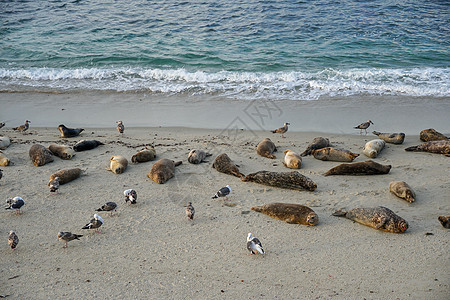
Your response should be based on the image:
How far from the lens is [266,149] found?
938cm

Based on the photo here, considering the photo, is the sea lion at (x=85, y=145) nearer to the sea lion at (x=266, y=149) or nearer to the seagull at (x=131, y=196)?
the seagull at (x=131, y=196)

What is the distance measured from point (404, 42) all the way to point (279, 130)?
11809 mm

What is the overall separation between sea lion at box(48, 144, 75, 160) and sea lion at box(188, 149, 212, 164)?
2.72m

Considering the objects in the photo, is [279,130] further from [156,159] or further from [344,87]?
[344,87]

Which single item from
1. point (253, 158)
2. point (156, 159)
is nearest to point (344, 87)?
point (253, 158)

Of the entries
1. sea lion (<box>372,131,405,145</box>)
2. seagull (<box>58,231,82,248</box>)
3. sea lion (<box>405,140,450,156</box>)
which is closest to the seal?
sea lion (<box>372,131,405,145</box>)

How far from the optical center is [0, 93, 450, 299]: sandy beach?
504 cm

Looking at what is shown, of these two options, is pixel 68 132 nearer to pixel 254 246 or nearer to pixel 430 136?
pixel 254 246

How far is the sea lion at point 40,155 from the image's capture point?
8.80 m

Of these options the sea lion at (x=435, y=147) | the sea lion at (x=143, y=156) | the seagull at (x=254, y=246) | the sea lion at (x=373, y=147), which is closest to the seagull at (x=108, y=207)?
the sea lion at (x=143, y=156)

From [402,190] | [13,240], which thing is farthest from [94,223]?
[402,190]

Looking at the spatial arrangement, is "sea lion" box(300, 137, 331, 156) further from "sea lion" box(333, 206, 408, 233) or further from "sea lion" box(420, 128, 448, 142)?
"sea lion" box(333, 206, 408, 233)

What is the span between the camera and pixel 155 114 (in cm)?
1237

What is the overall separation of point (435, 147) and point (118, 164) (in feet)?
23.1
